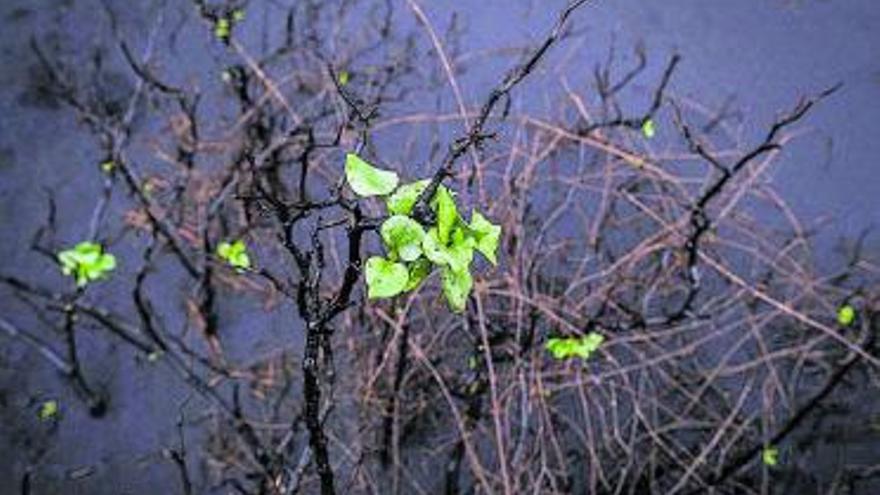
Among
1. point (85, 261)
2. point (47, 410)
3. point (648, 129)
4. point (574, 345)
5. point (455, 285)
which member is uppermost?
point (648, 129)

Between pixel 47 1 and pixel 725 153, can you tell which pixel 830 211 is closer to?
pixel 725 153

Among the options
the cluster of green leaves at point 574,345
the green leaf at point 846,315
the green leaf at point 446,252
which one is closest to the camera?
the green leaf at point 446,252

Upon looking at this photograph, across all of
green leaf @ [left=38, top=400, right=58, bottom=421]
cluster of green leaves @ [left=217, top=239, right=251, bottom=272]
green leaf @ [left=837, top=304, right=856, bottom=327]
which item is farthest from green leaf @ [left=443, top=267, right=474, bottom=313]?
green leaf @ [left=38, top=400, right=58, bottom=421]

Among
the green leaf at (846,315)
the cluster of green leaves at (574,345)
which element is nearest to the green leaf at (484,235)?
the cluster of green leaves at (574,345)

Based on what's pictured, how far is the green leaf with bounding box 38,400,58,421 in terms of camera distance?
2.29 meters

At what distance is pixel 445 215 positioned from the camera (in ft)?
2.87

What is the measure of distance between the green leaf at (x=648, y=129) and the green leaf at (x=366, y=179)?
59.6 inches

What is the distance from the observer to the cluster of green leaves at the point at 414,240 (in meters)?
0.88

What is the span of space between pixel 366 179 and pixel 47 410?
Result: 1695 millimetres

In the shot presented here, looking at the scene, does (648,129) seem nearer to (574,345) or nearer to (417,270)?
(574,345)

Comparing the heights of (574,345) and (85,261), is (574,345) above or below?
below

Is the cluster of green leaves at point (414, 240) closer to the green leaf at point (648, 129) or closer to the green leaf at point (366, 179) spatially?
the green leaf at point (366, 179)

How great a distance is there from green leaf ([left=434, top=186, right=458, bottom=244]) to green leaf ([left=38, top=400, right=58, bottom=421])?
1696 millimetres

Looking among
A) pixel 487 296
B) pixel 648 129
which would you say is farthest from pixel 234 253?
pixel 648 129
